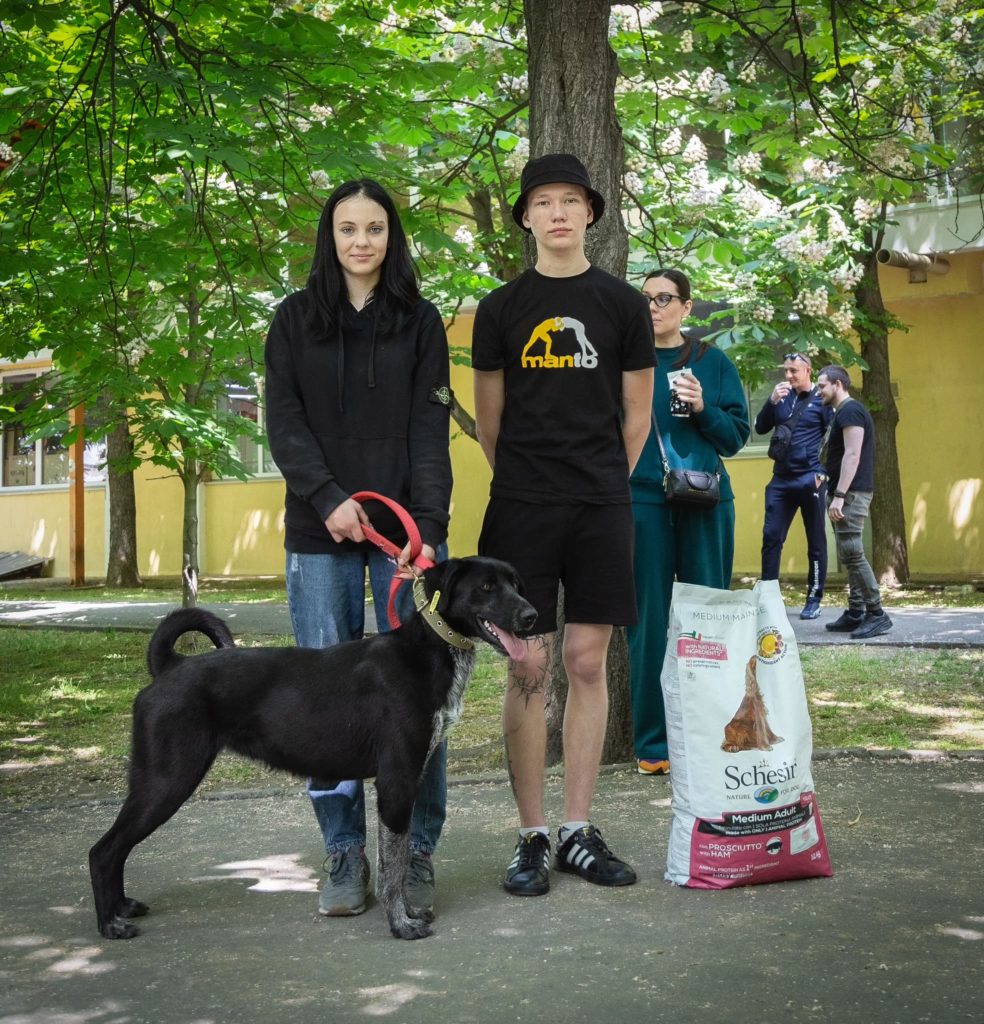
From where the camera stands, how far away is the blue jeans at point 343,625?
14.0 ft

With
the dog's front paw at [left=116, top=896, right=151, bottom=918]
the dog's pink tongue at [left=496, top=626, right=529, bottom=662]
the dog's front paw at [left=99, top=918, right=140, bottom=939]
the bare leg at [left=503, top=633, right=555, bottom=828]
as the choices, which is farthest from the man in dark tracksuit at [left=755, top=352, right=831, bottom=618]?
the dog's front paw at [left=99, top=918, right=140, bottom=939]

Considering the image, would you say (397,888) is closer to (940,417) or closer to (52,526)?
(940,417)

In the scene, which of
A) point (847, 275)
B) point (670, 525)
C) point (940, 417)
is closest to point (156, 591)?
point (847, 275)

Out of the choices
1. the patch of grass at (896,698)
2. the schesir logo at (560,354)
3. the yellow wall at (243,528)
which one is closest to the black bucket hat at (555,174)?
the schesir logo at (560,354)

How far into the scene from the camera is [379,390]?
4.26 m

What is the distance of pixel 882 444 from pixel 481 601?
13210 millimetres

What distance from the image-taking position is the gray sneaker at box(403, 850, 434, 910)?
13.4ft

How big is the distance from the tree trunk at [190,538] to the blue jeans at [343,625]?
705cm

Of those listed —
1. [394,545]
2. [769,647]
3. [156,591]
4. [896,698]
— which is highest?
[394,545]

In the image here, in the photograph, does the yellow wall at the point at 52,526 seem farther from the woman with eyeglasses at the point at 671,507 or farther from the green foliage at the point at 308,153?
the woman with eyeglasses at the point at 671,507

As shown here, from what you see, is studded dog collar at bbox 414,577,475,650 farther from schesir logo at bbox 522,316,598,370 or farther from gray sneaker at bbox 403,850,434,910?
schesir logo at bbox 522,316,598,370

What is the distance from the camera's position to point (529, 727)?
14.7 ft

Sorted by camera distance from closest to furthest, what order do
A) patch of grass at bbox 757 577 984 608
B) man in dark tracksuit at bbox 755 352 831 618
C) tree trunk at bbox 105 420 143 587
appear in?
man in dark tracksuit at bbox 755 352 831 618
patch of grass at bbox 757 577 984 608
tree trunk at bbox 105 420 143 587

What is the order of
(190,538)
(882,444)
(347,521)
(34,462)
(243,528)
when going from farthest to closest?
(34,462) < (243,528) < (882,444) < (190,538) < (347,521)
